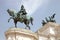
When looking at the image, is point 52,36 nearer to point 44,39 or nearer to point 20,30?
point 44,39

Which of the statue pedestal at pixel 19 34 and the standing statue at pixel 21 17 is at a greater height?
the standing statue at pixel 21 17

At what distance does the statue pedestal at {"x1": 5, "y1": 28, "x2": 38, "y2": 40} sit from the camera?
87.2 ft

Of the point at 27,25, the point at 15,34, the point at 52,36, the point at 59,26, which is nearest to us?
the point at 15,34

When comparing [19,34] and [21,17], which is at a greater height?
[21,17]

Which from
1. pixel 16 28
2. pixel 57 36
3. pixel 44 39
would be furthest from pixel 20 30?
pixel 57 36

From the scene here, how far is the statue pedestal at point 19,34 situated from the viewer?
1047 inches

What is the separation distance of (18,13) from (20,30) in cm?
311

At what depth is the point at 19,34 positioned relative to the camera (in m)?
26.8

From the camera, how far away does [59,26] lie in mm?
33438

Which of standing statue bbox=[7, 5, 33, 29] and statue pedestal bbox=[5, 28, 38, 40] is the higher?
standing statue bbox=[7, 5, 33, 29]

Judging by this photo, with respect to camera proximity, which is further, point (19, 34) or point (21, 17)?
point (21, 17)

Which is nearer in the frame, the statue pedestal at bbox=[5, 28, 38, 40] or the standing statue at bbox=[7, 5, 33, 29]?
the statue pedestal at bbox=[5, 28, 38, 40]

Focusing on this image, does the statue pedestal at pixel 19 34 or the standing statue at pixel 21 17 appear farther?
the standing statue at pixel 21 17

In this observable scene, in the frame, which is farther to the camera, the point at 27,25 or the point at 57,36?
the point at 57,36
